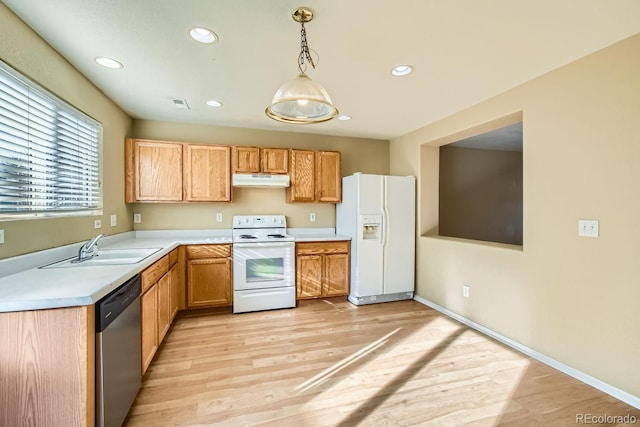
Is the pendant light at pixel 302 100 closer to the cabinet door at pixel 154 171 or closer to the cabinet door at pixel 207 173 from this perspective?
the cabinet door at pixel 207 173

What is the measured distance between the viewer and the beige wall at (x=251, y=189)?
372 centimetres

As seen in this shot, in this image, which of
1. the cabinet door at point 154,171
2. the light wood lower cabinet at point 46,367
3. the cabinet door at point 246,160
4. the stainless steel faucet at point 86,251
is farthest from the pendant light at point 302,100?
the cabinet door at point 154,171

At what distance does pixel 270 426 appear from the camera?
5.44 feet

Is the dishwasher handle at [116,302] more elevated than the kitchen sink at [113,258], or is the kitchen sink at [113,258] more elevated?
the kitchen sink at [113,258]

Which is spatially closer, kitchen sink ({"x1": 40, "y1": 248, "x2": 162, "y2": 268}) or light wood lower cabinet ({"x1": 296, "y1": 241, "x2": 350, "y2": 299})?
kitchen sink ({"x1": 40, "y1": 248, "x2": 162, "y2": 268})

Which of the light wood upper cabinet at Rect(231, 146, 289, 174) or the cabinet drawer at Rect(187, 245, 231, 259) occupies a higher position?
the light wood upper cabinet at Rect(231, 146, 289, 174)

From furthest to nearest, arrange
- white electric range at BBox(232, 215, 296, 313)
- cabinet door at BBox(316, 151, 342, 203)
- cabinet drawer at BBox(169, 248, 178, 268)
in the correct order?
cabinet door at BBox(316, 151, 342, 203) → white electric range at BBox(232, 215, 296, 313) → cabinet drawer at BBox(169, 248, 178, 268)

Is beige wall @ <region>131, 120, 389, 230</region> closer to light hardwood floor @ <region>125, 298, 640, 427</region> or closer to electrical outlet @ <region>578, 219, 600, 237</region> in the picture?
light hardwood floor @ <region>125, 298, 640, 427</region>

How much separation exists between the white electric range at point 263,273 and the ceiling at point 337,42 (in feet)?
5.49

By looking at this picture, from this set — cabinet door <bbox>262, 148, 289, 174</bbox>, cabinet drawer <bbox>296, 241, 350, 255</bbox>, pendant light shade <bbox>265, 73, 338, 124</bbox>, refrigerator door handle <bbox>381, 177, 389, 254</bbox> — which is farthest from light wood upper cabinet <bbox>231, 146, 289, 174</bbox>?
pendant light shade <bbox>265, 73, 338, 124</bbox>

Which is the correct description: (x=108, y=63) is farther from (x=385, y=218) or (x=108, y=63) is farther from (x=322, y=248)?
(x=385, y=218)

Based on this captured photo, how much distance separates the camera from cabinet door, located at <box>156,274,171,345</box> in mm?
2441

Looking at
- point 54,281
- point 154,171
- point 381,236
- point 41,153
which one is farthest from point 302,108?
point 154,171

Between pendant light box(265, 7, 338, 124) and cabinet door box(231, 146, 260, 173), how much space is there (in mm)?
1941
